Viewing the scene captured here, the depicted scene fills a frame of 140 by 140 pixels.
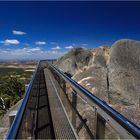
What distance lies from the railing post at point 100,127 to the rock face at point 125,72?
17.3 feet

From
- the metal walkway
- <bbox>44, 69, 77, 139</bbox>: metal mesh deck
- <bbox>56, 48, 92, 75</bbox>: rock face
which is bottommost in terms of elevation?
<bbox>44, 69, 77, 139</bbox>: metal mesh deck

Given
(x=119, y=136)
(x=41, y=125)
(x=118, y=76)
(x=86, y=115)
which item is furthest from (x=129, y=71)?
(x=119, y=136)

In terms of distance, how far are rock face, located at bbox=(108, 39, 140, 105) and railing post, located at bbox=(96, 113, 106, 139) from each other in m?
5.29

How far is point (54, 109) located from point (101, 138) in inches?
157

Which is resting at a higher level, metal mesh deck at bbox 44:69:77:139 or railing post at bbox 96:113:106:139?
railing post at bbox 96:113:106:139

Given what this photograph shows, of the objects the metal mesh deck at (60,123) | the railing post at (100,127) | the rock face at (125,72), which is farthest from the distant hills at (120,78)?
the railing post at (100,127)

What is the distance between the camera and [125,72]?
9211mm

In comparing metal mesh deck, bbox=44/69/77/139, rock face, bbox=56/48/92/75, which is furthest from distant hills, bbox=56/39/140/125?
rock face, bbox=56/48/92/75

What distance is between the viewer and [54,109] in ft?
23.2

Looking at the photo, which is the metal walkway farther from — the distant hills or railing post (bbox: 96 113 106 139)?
the distant hills

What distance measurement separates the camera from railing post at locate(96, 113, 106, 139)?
3.16 m

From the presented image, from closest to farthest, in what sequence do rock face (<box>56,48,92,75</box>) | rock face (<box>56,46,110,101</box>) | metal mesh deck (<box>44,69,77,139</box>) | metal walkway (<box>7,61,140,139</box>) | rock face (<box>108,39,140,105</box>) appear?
metal walkway (<box>7,61,140,139</box>), metal mesh deck (<box>44,69,77,139</box>), rock face (<box>108,39,140,105</box>), rock face (<box>56,46,110,101</box>), rock face (<box>56,48,92,75</box>)

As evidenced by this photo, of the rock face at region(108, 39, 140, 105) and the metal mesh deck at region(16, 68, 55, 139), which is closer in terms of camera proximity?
the metal mesh deck at region(16, 68, 55, 139)

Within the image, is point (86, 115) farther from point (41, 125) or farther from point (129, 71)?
point (129, 71)
